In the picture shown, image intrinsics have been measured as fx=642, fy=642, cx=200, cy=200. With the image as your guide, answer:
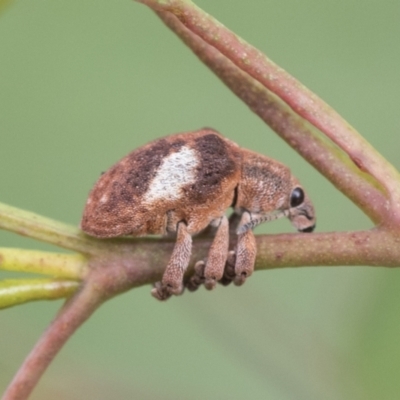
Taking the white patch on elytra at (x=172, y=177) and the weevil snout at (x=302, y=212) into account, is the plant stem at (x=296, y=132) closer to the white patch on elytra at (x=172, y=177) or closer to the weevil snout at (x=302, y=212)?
the white patch on elytra at (x=172, y=177)

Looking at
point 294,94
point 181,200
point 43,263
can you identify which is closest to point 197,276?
point 181,200

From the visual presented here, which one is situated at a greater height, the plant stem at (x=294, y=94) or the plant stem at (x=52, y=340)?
the plant stem at (x=294, y=94)

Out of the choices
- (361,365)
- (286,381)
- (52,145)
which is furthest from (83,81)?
(361,365)

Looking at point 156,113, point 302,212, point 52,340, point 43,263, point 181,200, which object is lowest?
point 52,340

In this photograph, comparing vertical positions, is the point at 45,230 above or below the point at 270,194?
below

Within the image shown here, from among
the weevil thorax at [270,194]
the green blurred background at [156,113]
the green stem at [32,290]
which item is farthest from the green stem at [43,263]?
the green blurred background at [156,113]

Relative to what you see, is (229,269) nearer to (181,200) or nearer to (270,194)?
(181,200)

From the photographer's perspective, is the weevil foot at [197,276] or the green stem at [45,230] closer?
the green stem at [45,230]

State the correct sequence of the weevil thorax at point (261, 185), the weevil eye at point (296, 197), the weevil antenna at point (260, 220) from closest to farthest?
the weevil antenna at point (260, 220)
the weevil thorax at point (261, 185)
the weevil eye at point (296, 197)

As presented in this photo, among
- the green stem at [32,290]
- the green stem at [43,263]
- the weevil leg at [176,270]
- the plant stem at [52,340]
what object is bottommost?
the plant stem at [52,340]
